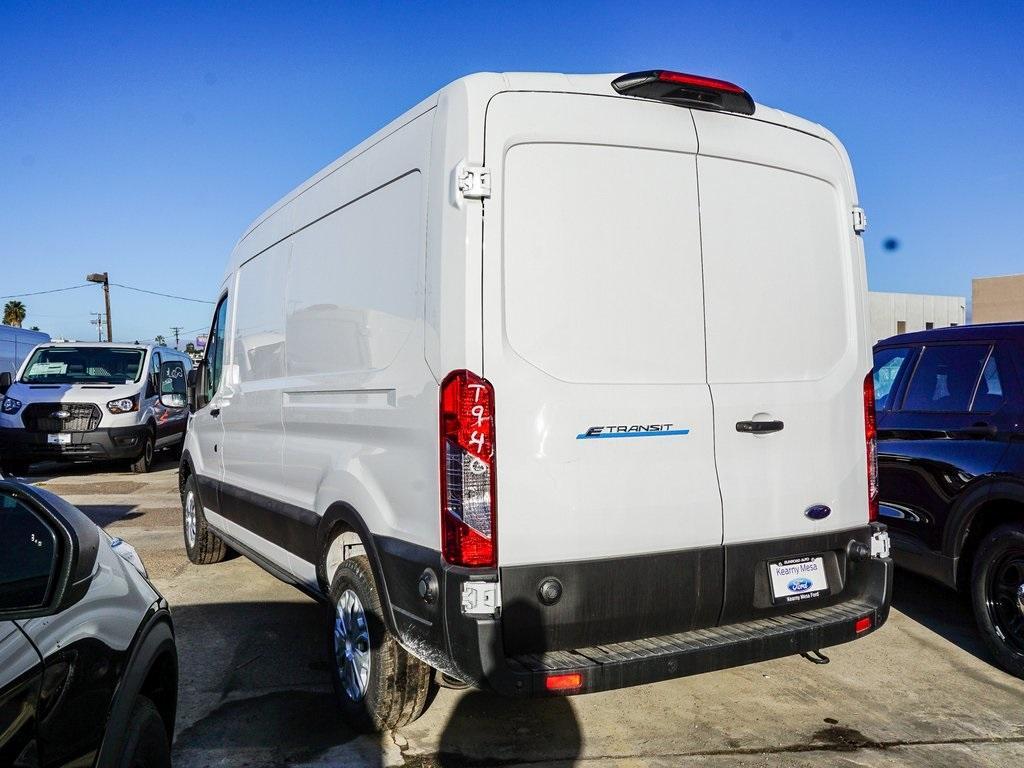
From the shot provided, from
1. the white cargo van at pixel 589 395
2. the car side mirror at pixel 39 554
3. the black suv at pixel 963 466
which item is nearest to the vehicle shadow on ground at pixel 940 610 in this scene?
the black suv at pixel 963 466

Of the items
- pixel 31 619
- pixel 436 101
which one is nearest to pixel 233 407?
pixel 436 101

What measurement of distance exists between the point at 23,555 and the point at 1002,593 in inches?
170

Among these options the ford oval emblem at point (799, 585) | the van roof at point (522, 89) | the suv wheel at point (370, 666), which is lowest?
the suv wheel at point (370, 666)

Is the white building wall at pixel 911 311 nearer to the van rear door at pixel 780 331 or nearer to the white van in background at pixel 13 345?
the white van in background at pixel 13 345

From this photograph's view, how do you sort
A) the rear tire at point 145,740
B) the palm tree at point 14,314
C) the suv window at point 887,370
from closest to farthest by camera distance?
the rear tire at point 145,740 < the suv window at point 887,370 < the palm tree at point 14,314

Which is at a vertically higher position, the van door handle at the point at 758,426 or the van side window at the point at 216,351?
the van side window at the point at 216,351

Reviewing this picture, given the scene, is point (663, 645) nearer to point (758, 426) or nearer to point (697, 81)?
point (758, 426)

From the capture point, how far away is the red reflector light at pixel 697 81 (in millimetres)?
3275

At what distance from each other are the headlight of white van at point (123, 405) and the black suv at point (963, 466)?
11.2 meters

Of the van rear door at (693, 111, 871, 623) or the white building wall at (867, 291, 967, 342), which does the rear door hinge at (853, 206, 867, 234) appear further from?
the white building wall at (867, 291, 967, 342)

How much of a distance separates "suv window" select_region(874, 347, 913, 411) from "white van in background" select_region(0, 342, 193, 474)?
1001cm

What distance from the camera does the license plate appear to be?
3404mm

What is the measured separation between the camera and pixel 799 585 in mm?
3473

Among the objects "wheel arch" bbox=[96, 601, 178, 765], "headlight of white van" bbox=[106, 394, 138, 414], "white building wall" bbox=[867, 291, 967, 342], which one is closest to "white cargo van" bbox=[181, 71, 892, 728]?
"wheel arch" bbox=[96, 601, 178, 765]
